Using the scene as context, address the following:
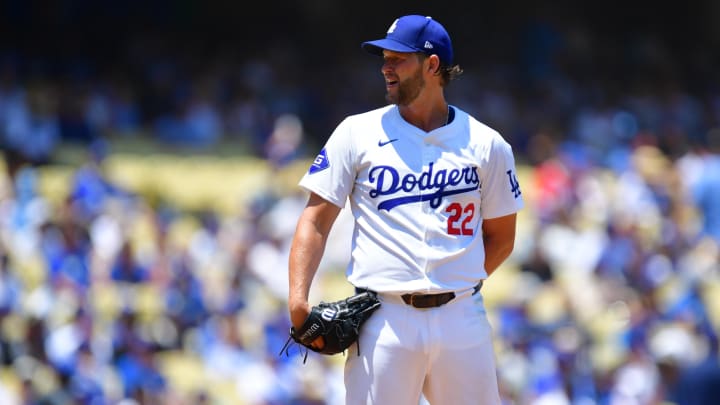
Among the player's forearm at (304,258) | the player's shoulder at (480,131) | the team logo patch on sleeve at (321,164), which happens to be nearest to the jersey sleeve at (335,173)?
the team logo patch on sleeve at (321,164)

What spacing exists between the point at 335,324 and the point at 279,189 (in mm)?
7254

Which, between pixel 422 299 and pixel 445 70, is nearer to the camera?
pixel 422 299

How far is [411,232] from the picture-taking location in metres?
4.25

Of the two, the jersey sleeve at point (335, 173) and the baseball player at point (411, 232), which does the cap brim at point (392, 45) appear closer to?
the baseball player at point (411, 232)

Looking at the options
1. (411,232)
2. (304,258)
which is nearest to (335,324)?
(304,258)

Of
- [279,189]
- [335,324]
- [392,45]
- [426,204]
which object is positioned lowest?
[279,189]

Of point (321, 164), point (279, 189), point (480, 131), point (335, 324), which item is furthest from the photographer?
point (279, 189)

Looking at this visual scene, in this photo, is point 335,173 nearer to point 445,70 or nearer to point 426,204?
point 426,204

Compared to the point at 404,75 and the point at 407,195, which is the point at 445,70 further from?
the point at 407,195

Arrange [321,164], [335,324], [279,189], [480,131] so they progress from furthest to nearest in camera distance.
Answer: [279,189], [480,131], [321,164], [335,324]

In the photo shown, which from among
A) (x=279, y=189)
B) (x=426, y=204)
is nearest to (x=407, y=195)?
(x=426, y=204)

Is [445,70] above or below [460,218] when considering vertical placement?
above

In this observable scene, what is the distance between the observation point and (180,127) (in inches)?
554

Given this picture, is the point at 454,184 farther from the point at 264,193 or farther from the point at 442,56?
the point at 264,193
